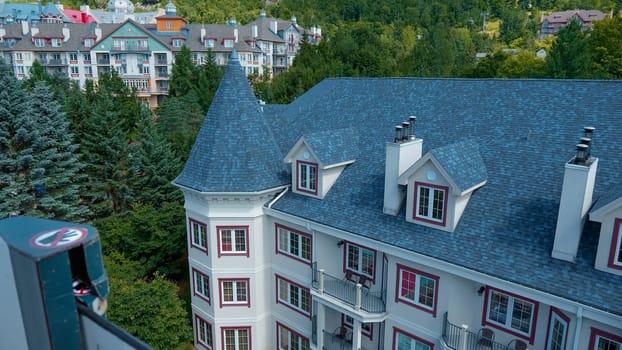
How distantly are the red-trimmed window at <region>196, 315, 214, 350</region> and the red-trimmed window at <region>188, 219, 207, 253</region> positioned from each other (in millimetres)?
4339

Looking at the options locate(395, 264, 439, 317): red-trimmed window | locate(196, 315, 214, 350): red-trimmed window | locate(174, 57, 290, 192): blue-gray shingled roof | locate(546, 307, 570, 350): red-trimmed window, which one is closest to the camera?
locate(546, 307, 570, 350): red-trimmed window

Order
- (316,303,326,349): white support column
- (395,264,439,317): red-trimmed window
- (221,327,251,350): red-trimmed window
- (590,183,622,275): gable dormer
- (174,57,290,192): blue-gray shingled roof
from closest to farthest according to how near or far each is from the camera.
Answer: (590,183,622,275): gable dormer → (395,264,439,317): red-trimmed window → (316,303,326,349): white support column → (174,57,290,192): blue-gray shingled roof → (221,327,251,350): red-trimmed window

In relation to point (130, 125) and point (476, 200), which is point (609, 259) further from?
point (130, 125)

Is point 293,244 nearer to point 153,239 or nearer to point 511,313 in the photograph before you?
point 511,313

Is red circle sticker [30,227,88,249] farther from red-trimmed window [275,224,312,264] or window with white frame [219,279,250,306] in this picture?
window with white frame [219,279,250,306]

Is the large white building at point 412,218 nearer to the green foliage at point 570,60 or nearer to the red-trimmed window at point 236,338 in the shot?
the red-trimmed window at point 236,338

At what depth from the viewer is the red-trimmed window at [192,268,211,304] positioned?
2209 cm

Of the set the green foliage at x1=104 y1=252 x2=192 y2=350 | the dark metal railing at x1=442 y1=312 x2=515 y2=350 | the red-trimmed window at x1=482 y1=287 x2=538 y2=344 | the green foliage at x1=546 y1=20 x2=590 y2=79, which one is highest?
the green foliage at x1=546 y1=20 x2=590 y2=79

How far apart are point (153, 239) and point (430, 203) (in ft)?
68.3

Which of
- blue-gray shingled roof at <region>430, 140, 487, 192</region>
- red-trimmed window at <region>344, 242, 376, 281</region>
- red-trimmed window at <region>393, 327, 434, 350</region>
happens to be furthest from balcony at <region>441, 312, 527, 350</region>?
blue-gray shingled roof at <region>430, 140, 487, 192</region>

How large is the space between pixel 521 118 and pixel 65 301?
18.2m

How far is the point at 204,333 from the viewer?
2323 cm

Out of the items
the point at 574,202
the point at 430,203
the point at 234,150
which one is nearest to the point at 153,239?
the point at 234,150

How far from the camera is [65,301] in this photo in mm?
3014
